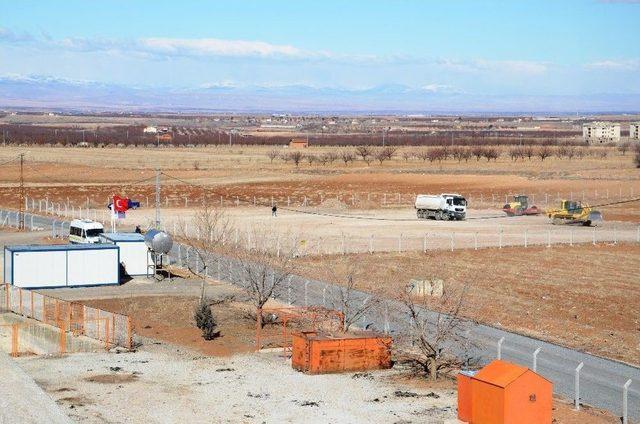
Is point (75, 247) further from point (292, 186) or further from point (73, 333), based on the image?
point (292, 186)

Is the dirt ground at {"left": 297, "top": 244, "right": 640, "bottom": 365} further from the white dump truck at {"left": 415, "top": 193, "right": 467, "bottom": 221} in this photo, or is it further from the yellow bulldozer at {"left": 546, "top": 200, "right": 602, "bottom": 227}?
the white dump truck at {"left": 415, "top": 193, "right": 467, "bottom": 221}

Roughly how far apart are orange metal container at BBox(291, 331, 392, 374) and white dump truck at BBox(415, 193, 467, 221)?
44366mm

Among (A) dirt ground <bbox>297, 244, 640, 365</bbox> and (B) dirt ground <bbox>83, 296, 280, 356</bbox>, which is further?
(A) dirt ground <bbox>297, 244, 640, 365</bbox>

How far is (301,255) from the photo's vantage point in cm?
5222

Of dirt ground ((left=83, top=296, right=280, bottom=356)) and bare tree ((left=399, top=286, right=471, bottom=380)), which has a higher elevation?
bare tree ((left=399, top=286, right=471, bottom=380))

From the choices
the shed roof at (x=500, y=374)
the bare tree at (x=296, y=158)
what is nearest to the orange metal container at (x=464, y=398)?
the shed roof at (x=500, y=374)

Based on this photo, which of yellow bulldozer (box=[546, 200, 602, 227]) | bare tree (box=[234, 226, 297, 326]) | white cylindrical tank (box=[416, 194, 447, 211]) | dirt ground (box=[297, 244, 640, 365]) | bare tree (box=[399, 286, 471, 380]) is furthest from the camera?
white cylindrical tank (box=[416, 194, 447, 211])

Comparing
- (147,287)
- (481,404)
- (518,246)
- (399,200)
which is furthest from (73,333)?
(399,200)

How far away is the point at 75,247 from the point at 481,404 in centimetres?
2528

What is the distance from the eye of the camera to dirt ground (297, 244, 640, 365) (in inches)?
1380

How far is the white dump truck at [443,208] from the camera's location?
7338cm

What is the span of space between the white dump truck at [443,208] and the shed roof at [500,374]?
50.4m

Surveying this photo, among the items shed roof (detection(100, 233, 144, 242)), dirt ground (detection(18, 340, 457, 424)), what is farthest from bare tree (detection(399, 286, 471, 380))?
shed roof (detection(100, 233, 144, 242))

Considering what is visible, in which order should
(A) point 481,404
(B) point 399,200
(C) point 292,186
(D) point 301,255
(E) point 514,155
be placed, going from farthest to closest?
(E) point 514,155, (C) point 292,186, (B) point 399,200, (D) point 301,255, (A) point 481,404
